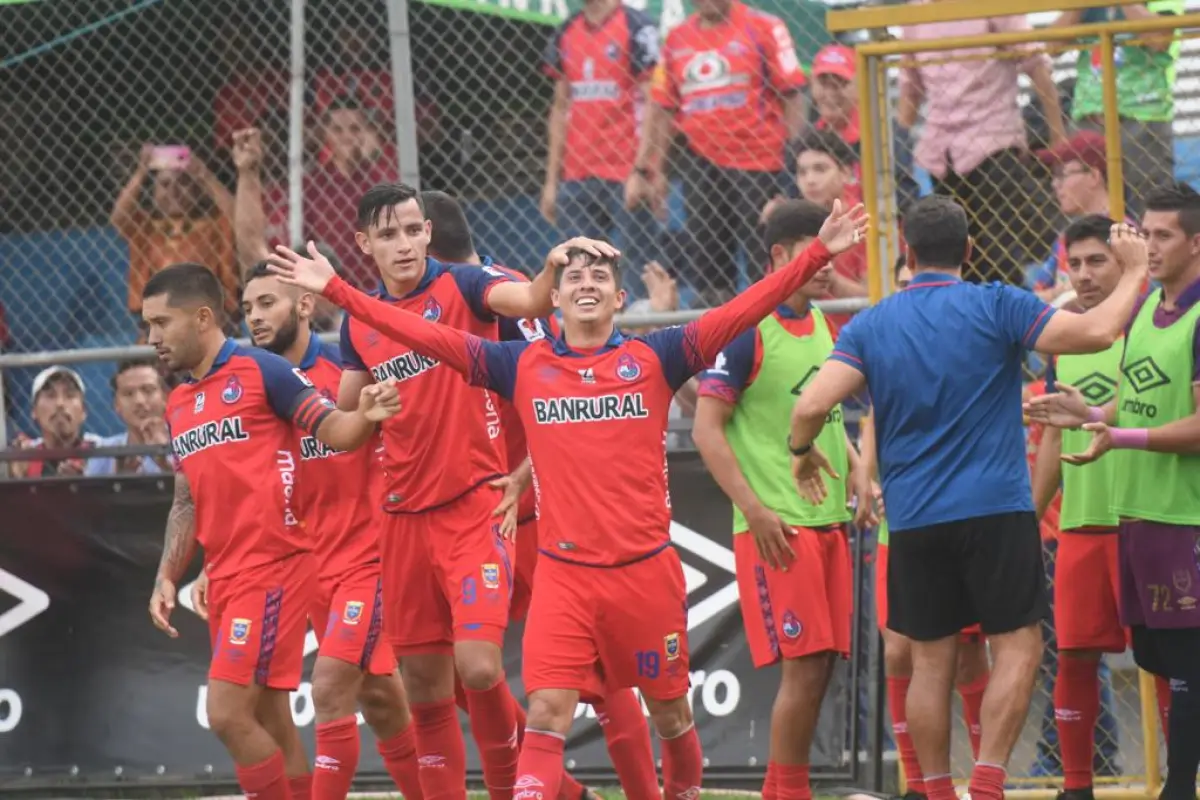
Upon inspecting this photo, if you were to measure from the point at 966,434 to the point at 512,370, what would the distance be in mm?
1589

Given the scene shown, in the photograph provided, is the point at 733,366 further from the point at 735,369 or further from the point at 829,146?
the point at 829,146

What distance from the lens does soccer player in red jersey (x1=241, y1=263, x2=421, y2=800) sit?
7000 mm

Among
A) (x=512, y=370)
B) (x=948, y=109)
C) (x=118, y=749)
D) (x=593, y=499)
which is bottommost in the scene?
(x=118, y=749)

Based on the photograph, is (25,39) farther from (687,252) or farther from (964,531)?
(964,531)

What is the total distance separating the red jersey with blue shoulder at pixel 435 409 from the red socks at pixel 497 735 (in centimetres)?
73

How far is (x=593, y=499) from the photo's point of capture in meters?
5.96

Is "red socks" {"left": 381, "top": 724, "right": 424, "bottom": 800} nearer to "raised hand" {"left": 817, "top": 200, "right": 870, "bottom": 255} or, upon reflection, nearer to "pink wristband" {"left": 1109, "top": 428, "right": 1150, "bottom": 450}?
"raised hand" {"left": 817, "top": 200, "right": 870, "bottom": 255}

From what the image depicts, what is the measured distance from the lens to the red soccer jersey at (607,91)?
9.51 m

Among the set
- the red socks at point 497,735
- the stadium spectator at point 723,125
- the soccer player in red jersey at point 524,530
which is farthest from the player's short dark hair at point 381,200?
the stadium spectator at point 723,125

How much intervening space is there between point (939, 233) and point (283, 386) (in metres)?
2.49

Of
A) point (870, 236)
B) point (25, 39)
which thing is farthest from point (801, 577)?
point (25, 39)

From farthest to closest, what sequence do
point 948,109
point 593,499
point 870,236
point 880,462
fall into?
point 948,109 → point 870,236 → point 880,462 → point 593,499

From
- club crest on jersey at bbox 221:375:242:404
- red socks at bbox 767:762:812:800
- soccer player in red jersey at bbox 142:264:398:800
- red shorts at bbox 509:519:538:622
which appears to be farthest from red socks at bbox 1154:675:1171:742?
club crest on jersey at bbox 221:375:242:404

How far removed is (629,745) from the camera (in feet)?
21.1
